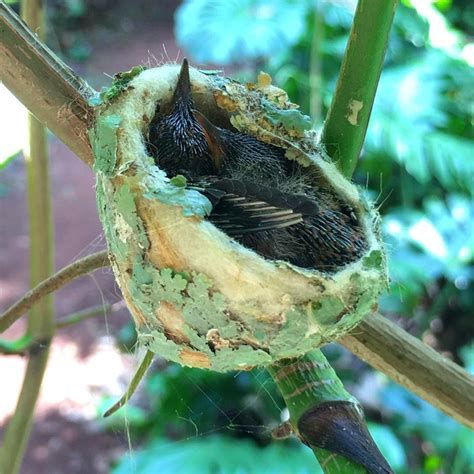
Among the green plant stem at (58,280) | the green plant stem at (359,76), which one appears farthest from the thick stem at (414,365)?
the green plant stem at (58,280)

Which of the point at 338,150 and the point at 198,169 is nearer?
the point at 338,150

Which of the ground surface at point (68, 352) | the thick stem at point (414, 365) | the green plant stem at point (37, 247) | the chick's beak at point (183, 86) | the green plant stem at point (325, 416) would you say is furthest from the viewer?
the ground surface at point (68, 352)

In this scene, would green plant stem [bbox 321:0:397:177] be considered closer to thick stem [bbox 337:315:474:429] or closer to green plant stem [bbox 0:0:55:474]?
thick stem [bbox 337:315:474:429]

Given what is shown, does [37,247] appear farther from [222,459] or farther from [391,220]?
[391,220]

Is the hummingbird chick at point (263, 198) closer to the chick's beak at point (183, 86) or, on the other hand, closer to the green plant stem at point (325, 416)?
the chick's beak at point (183, 86)

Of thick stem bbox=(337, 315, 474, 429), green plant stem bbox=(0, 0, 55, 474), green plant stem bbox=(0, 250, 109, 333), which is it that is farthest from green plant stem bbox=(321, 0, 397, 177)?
green plant stem bbox=(0, 0, 55, 474)

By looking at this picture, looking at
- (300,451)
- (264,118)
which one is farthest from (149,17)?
(264,118)

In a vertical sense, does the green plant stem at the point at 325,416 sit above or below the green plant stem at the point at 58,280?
below

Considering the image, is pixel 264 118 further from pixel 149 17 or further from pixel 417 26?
pixel 149 17
